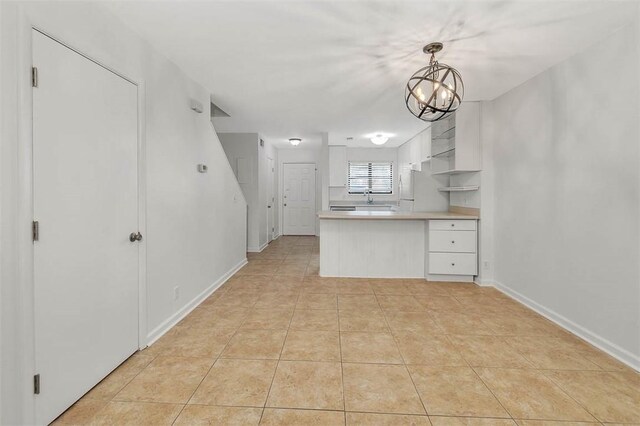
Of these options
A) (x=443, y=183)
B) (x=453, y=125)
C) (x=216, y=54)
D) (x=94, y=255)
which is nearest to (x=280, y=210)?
(x=443, y=183)

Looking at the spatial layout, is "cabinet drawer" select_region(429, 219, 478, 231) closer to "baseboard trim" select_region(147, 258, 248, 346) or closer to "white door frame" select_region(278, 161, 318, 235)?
"baseboard trim" select_region(147, 258, 248, 346)

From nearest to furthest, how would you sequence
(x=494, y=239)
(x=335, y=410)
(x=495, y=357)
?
(x=335, y=410) → (x=495, y=357) → (x=494, y=239)

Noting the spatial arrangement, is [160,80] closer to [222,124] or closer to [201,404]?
[201,404]

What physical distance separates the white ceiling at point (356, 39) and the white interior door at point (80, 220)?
657 millimetres

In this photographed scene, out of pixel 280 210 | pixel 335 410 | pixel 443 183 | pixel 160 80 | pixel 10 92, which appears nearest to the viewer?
pixel 10 92

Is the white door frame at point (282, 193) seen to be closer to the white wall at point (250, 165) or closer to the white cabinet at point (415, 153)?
the white wall at point (250, 165)

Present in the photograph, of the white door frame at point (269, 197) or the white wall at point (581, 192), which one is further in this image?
the white door frame at point (269, 197)

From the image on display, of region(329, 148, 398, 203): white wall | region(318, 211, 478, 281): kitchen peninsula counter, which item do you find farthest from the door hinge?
region(329, 148, 398, 203): white wall

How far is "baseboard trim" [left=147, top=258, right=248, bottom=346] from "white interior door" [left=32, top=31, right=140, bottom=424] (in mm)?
271

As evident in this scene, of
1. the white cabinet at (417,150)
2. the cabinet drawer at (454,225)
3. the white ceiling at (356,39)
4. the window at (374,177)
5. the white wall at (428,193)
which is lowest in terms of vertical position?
the cabinet drawer at (454,225)

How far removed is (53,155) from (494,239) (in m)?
4.46

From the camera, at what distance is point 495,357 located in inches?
90.6

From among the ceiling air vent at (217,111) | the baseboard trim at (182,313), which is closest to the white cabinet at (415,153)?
the ceiling air vent at (217,111)

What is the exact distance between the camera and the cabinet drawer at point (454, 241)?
13.7 ft
